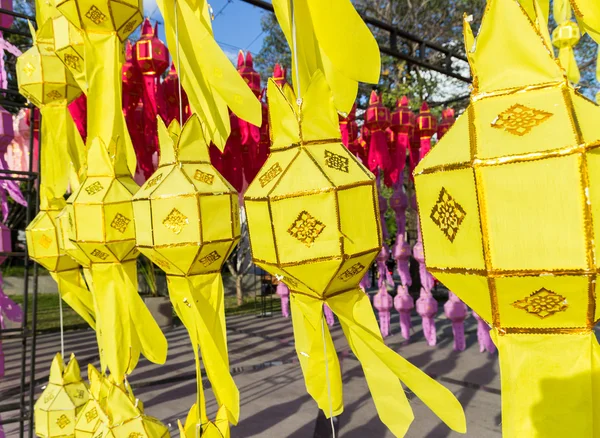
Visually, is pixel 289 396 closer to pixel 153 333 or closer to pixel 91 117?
pixel 153 333

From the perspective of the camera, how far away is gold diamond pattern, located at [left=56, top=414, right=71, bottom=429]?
1958mm

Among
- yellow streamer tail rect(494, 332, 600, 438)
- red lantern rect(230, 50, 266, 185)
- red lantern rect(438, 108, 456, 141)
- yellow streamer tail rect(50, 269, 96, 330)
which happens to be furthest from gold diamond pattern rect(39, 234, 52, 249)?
red lantern rect(438, 108, 456, 141)

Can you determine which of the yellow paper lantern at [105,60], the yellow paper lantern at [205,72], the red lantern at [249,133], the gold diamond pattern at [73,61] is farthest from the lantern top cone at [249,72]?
the yellow paper lantern at [205,72]

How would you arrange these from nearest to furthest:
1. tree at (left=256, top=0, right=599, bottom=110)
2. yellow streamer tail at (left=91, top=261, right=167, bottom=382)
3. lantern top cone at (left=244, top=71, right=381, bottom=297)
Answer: lantern top cone at (left=244, top=71, right=381, bottom=297)
yellow streamer tail at (left=91, top=261, right=167, bottom=382)
tree at (left=256, top=0, right=599, bottom=110)

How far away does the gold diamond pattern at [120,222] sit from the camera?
57.4 inches

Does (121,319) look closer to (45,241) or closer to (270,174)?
(45,241)

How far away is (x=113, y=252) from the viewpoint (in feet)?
4.92

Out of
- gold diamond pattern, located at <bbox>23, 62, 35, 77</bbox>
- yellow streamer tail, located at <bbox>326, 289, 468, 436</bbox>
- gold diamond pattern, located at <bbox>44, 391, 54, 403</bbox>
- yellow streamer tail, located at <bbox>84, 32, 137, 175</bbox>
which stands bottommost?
gold diamond pattern, located at <bbox>44, 391, 54, 403</bbox>

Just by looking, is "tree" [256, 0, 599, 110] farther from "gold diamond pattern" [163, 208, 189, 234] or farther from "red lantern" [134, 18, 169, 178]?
"gold diamond pattern" [163, 208, 189, 234]

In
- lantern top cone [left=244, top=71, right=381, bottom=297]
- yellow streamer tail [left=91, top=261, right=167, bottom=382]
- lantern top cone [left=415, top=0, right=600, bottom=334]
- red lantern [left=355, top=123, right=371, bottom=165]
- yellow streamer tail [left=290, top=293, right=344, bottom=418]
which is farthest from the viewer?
red lantern [left=355, top=123, right=371, bottom=165]

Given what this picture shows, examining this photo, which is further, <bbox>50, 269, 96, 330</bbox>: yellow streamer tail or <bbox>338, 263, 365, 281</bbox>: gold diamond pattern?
<bbox>50, 269, 96, 330</bbox>: yellow streamer tail

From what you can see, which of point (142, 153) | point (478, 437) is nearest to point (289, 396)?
point (478, 437)

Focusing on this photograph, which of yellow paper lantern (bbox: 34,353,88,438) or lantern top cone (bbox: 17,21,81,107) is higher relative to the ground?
lantern top cone (bbox: 17,21,81,107)

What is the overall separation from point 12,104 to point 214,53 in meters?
2.07
